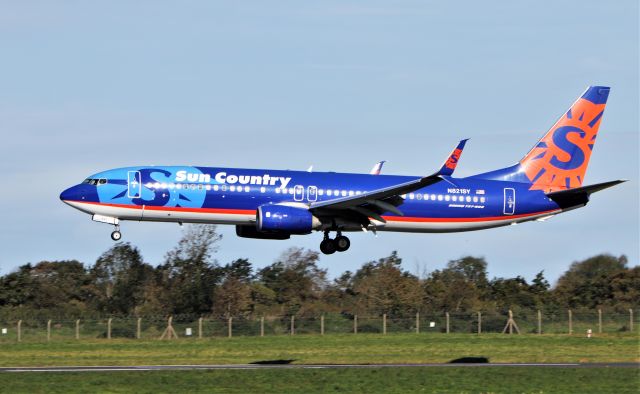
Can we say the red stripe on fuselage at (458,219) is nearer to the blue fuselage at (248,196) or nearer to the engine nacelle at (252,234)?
the blue fuselage at (248,196)

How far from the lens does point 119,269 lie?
88.2m

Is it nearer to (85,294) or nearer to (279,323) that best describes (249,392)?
(279,323)

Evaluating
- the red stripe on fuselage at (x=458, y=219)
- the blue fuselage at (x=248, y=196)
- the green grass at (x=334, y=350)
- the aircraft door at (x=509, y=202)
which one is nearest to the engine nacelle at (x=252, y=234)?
the blue fuselage at (x=248, y=196)

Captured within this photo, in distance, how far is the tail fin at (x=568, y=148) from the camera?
2346 inches

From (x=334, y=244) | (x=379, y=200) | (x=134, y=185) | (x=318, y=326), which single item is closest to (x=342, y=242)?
(x=334, y=244)

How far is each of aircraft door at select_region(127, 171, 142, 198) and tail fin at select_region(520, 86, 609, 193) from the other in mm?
20788

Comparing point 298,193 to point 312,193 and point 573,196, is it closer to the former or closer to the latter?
point 312,193

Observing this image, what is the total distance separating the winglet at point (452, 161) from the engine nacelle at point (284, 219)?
7.32 meters

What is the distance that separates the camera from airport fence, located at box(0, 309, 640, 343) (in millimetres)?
58688

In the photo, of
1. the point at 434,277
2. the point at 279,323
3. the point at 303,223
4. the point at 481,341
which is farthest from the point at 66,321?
the point at 434,277

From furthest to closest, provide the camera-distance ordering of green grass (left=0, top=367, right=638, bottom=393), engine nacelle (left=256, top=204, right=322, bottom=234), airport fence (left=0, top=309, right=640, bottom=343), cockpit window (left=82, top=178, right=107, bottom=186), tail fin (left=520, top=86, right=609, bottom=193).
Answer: tail fin (left=520, top=86, right=609, bottom=193) < airport fence (left=0, top=309, right=640, bottom=343) < cockpit window (left=82, top=178, right=107, bottom=186) < engine nacelle (left=256, top=204, right=322, bottom=234) < green grass (left=0, top=367, right=638, bottom=393)

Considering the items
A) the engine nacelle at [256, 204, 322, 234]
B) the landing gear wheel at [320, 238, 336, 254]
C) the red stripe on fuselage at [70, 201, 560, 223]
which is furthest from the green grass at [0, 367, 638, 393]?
the landing gear wheel at [320, 238, 336, 254]

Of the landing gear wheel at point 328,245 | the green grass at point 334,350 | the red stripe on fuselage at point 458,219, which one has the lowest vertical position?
the green grass at point 334,350

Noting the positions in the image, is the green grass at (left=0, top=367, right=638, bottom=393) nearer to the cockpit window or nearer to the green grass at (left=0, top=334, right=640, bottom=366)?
the green grass at (left=0, top=334, right=640, bottom=366)
